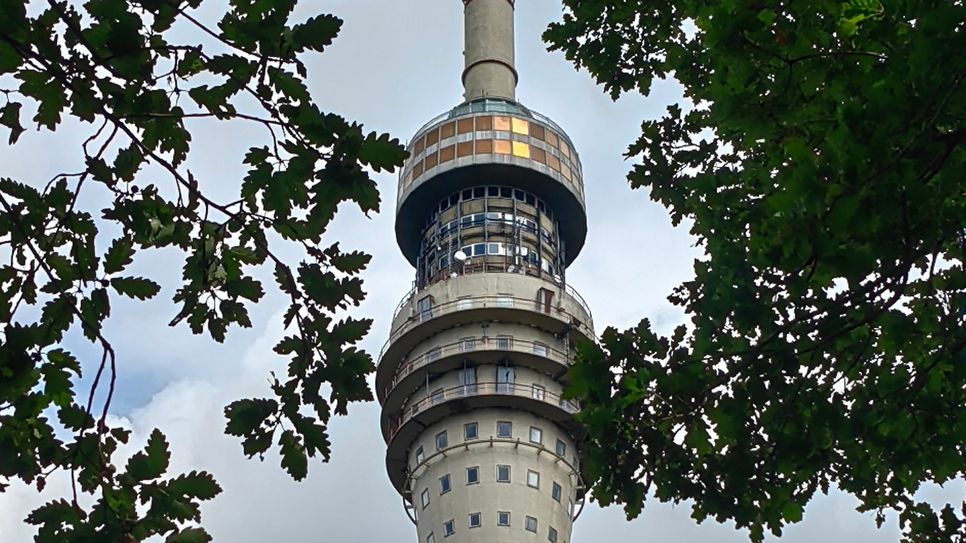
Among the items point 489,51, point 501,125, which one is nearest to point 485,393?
point 501,125

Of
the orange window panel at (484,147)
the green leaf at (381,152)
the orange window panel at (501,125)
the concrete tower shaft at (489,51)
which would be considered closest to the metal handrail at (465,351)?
the orange window panel at (484,147)

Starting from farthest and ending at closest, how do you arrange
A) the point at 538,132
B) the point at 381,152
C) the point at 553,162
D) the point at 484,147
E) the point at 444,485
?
Result: the point at 538,132, the point at 553,162, the point at 484,147, the point at 444,485, the point at 381,152

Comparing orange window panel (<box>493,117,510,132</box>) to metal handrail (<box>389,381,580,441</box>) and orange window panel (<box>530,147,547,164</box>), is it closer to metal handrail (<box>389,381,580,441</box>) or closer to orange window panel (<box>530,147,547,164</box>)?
orange window panel (<box>530,147,547,164</box>)

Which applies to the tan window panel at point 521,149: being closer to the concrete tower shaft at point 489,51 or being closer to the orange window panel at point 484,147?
the orange window panel at point 484,147

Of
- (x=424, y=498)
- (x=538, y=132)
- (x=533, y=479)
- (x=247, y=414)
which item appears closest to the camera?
(x=247, y=414)

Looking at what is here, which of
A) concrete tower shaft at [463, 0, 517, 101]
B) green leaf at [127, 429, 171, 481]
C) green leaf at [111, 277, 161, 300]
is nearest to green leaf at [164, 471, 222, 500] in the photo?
green leaf at [127, 429, 171, 481]

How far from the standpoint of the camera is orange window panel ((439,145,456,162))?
6719 cm

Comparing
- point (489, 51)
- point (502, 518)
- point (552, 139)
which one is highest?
point (489, 51)

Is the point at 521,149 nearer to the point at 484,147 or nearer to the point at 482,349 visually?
the point at 484,147

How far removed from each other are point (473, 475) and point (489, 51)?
91.1 ft

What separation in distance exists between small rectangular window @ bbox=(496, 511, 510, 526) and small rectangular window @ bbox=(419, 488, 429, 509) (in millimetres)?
3857

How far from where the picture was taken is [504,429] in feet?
194

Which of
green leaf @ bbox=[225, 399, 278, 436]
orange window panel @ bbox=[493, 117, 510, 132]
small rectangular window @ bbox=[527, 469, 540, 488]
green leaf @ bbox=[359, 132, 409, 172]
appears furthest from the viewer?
orange window panel @ bbox=[493, 117, 510, 132]

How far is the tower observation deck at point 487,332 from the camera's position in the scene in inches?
2281
